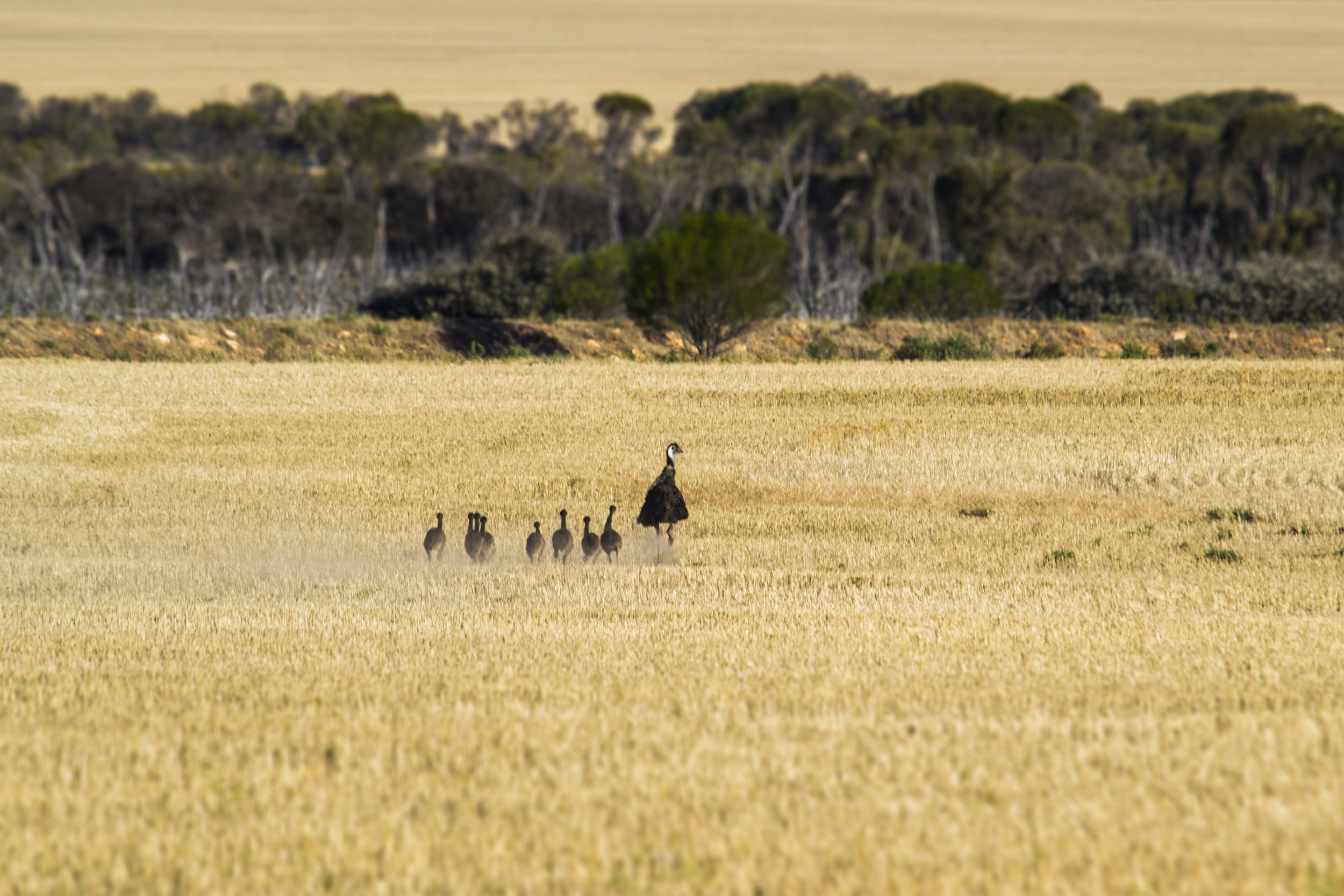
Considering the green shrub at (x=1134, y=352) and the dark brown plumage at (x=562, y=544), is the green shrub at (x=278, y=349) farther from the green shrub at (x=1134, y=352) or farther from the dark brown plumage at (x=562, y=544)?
the green shrub at (x=1134, y=352)

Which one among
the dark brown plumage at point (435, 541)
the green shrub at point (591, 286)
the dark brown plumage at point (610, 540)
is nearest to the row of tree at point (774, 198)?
the green shrub at point (591, 286)

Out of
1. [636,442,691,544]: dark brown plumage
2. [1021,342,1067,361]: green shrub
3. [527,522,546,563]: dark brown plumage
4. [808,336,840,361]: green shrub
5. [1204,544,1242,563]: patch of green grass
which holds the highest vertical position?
[636,442,691,544]: dark brown plumage

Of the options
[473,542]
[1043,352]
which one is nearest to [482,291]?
[1043,352]

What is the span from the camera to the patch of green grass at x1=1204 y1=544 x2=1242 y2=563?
13.1m

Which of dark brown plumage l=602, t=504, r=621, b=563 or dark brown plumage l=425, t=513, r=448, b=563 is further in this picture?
dark brown plumage l=425, t=513, r=448, b=563

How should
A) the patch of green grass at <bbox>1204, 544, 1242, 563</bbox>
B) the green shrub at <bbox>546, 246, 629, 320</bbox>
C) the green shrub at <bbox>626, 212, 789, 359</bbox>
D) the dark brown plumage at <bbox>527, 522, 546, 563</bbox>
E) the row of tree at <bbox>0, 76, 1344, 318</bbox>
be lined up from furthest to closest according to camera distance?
the row of tree at <bbox>0, 76, 1344, 318</bbox> → the green shrub at <bbox>546, 246, 629, 320</bbox> → the green shrub at <bbox>626, 212, 789, 359</bbox> → the dark brown plumage at <bbox>527, 522, 546, 563</bbox> → the patch of green grass at <bbox>1204, 544, 1242, 563</bbox>

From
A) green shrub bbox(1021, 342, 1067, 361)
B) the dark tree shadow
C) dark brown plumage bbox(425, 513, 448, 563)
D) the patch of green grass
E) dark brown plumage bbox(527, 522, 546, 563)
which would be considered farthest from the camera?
the dark tree shadow

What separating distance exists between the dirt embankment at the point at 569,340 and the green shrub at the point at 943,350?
931 millimetres

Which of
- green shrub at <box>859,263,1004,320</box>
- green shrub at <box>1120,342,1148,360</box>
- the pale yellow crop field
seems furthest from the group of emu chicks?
green shrub at <box>859,263,1004,320</box>

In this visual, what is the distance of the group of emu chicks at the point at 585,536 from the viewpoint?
13203mm

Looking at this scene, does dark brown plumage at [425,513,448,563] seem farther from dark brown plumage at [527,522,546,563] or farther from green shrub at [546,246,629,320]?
green shrub at [546,246,629,320]

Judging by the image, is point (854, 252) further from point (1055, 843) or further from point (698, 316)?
point (1055, 843)

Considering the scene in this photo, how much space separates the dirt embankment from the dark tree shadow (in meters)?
0.04

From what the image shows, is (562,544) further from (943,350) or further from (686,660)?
(943,350)
